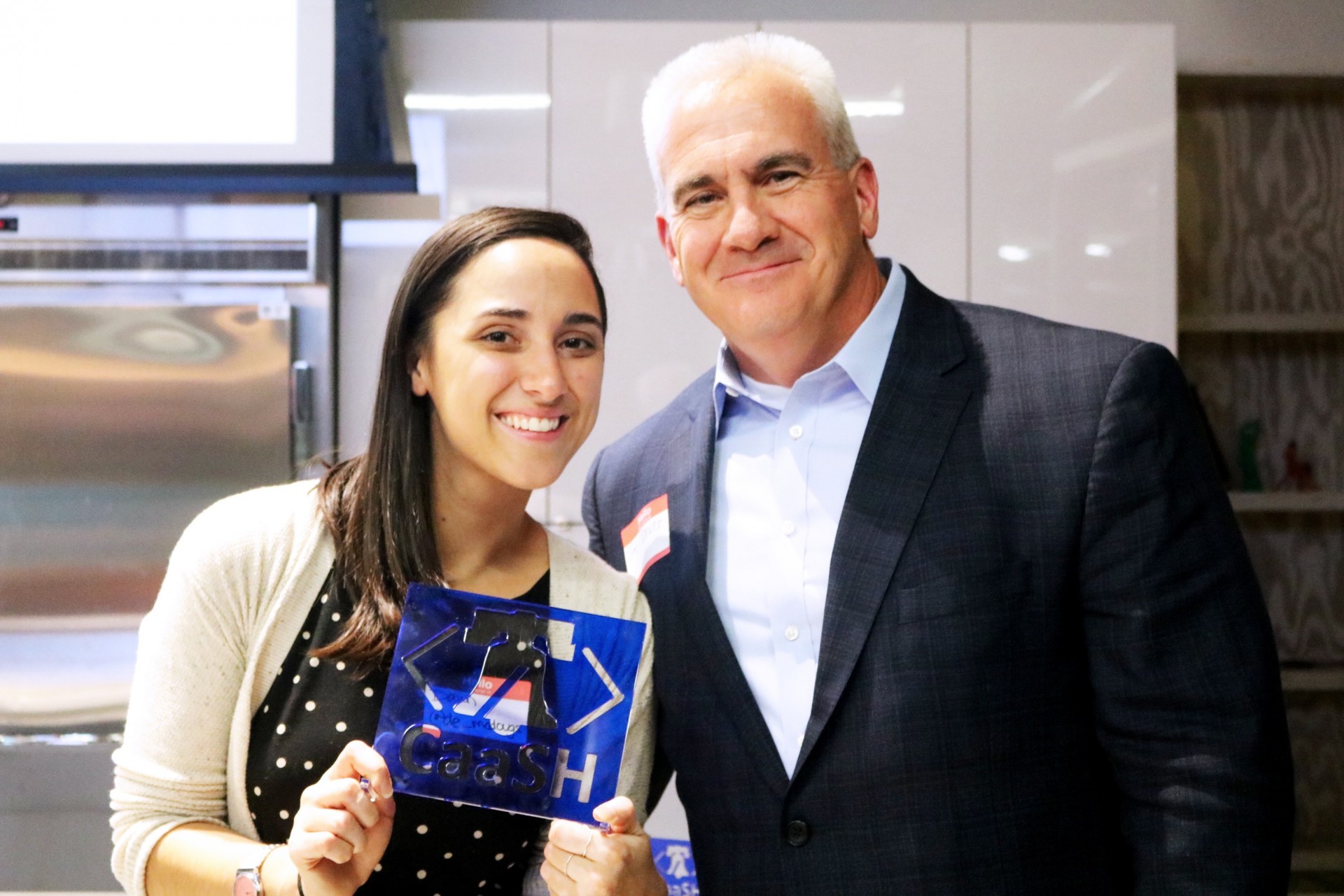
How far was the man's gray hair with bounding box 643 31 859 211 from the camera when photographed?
1.34m

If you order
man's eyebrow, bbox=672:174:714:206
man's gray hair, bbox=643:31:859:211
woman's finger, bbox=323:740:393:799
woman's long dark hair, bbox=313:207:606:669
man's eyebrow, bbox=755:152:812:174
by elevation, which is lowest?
woman's finger, bbox=323:740:393:799

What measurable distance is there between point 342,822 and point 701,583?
1.52 ft

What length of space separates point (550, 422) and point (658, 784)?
476 millimetres

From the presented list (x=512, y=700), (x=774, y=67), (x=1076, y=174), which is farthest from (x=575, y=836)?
(x=1076, y=174)

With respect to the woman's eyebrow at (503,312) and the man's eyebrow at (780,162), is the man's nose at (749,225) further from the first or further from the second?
the woman's eyebrow at (503,312)

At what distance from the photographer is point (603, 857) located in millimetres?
1047

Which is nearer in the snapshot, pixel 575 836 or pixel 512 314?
pixel 575 836

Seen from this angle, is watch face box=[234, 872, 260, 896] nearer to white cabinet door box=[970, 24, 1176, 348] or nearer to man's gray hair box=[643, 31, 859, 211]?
man's gray hair box=[643, 31, 859, 211]

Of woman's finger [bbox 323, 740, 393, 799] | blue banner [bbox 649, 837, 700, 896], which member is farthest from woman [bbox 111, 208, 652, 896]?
blue banner [bbox 649, 837, 700, 896]

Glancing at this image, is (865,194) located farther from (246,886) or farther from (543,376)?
(246,886)

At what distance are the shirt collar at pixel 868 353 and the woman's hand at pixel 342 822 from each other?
2.01 ft

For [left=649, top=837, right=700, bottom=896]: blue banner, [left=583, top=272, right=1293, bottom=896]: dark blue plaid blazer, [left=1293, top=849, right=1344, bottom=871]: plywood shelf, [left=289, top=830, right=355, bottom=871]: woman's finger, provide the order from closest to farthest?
1. [left=289, top=830, right=355, bottom=871]: woman's finger
2. [left=583, top=272, right=1293, bottom=896]: dark blue plaid blazer
3. [left=649, top=837, right=700, bottom=896]: blue banner
4. [left=1293, top=849, right=1344, bottom=871]: plywood shelf

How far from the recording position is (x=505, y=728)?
1051 millimetres

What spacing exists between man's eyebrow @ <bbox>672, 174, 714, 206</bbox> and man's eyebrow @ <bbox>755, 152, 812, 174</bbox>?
58 mm
